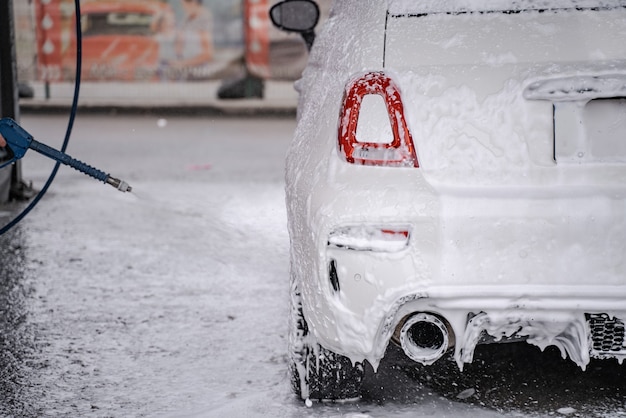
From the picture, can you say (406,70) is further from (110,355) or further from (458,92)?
(110,355)

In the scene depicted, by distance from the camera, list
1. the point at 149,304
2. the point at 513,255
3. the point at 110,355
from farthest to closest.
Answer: the point at 149,304 < the point at 110,355 < the point at 513,255

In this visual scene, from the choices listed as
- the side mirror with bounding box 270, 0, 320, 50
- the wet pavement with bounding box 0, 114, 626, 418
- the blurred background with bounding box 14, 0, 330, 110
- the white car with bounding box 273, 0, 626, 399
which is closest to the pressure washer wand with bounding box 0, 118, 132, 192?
the wet pavement with bounding box 0, 114, 626, 418

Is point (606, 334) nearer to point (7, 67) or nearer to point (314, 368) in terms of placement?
point (314, 368)

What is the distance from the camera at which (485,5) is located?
3.72 meters

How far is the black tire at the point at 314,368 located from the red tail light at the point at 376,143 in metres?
0.67

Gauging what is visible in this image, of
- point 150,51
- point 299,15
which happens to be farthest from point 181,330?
point 150,51

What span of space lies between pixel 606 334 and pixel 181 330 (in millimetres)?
2270

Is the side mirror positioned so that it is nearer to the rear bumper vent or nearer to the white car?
the white car

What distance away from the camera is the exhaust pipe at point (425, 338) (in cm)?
357

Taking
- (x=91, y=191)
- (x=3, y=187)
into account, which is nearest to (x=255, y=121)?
(x=91, y=191)

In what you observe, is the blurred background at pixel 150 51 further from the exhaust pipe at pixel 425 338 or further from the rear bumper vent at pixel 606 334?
the rear bumper vent at pixel 606 334

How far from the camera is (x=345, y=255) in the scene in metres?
3.51

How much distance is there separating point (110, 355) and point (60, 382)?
0.40 meters

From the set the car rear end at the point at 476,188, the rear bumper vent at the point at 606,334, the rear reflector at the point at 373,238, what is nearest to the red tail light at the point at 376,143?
the car rear end at the point at 476,188
